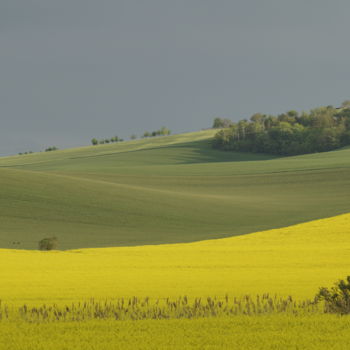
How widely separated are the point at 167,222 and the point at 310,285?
25.2 meters

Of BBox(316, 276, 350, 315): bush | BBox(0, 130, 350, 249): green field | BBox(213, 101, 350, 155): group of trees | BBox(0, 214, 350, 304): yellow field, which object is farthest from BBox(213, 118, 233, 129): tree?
BBox(316, 276, 350, 315): bush

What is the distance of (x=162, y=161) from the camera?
9769 centimetres

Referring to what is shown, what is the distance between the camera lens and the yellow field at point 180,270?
1546 centimetres

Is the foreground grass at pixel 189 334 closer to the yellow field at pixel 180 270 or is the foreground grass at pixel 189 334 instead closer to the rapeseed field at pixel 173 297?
the rapeseed field at pixel 173 297

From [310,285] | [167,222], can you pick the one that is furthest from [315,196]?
[310,285]

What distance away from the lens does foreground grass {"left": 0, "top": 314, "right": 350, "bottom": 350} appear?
359 inches

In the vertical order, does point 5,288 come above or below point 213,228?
above

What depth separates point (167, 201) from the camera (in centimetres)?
4912

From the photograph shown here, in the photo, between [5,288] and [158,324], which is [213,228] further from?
[158,324]

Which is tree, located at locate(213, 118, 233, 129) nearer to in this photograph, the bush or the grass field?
the grass field

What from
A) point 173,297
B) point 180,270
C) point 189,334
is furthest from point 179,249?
point 189,334

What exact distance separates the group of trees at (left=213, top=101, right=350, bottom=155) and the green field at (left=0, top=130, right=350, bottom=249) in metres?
18.2

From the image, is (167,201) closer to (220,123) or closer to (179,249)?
(179,249)

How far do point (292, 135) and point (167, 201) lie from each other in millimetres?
57058
